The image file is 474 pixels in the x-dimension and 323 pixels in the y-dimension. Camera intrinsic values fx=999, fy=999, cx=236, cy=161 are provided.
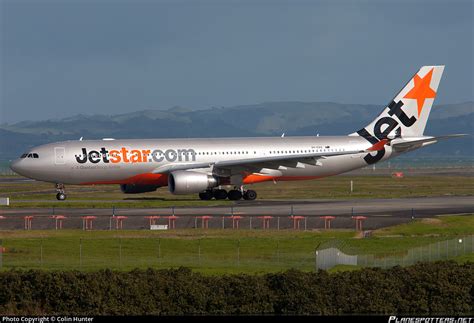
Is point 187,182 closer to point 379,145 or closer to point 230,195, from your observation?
point 230,195

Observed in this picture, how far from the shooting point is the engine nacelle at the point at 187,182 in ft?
229

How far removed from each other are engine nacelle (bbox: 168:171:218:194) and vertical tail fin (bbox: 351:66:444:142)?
50.6 ft

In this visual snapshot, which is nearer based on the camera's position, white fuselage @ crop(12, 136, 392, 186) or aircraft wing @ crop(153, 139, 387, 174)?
aircraft wing @ crop(153, 139, 387, 174)

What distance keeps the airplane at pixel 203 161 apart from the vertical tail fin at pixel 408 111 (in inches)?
34.8

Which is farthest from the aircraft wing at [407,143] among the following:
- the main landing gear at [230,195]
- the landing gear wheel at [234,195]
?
the landing gear wheel at [234,195]

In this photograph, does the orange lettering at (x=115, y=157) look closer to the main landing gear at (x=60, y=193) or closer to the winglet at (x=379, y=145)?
the main landing gear at (x=60, y=193)

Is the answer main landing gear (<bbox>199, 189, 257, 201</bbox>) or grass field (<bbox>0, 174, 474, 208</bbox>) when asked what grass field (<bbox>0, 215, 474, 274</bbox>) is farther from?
main landing gear (<bbox>199, 189, 257, 201</bbox>)

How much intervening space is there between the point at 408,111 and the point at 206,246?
1423 inches

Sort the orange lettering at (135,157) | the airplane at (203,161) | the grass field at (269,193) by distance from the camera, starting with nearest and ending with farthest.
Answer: the airplane at (203,161), the orange lettering at (135,157), the grass field at (269,193)

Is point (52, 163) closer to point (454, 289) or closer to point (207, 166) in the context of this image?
point (207, 166)

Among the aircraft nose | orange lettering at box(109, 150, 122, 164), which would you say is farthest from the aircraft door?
orange lettering at box(109, 150, 122, 164)

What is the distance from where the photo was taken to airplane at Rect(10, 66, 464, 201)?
72.3 m

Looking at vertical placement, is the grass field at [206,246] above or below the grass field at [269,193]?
below

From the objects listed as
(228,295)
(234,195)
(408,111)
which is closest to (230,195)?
(234,195)
